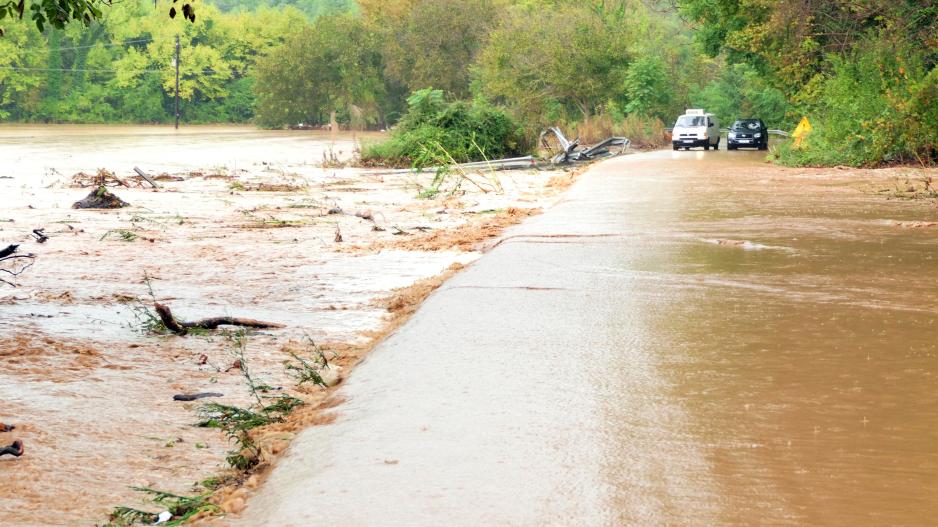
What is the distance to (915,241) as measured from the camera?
12.0 m

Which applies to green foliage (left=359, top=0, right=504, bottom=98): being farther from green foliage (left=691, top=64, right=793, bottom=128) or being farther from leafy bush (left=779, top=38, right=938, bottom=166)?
leafy bush (left=779, top=38, right=938, bottom=166)

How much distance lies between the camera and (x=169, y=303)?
10.4m

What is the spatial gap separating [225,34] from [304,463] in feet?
387

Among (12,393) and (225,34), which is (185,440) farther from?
(225,34)

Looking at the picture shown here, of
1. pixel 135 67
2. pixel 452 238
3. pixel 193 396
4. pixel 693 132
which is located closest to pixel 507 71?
pixel 693 132

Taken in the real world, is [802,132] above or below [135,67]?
below

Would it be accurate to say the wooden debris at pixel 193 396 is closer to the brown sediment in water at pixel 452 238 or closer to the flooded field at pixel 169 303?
the flooded field at pixel 169 303

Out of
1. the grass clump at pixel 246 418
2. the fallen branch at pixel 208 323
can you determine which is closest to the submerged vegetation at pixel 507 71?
the fallen branch at pixel 208 323

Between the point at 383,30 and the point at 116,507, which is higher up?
the point at 383,30

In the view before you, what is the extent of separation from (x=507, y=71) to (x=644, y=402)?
56.6m

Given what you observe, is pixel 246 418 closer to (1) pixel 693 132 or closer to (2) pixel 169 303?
(2) pixel 169 303

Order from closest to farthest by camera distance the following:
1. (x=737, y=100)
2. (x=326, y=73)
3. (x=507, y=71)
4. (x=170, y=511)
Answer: (x=170, y=511) < (x=507, y=71) < (x=737, y=100) < (x=326, y=73)

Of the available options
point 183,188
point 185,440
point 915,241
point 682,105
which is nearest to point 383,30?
point 682,105

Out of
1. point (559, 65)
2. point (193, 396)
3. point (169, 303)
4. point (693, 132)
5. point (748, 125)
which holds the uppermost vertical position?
point (559, 65)
